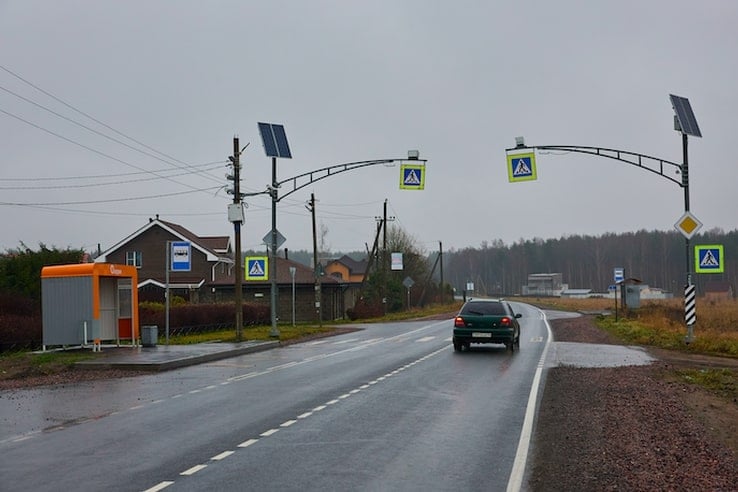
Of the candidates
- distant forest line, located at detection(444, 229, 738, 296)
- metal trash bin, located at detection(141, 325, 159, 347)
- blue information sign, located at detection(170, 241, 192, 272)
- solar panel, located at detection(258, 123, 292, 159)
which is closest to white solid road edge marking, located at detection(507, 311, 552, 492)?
metal trash bin, located at detection(141, 325, 159, 347)

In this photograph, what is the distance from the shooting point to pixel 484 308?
2483 centimetres

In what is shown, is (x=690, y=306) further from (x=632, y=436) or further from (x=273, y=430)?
(x=273, y=430)

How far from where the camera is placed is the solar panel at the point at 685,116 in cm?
→ 2616

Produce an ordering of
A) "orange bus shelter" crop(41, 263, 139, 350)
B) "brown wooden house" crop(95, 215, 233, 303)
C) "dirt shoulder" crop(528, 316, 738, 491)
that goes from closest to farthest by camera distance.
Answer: "dirt shoulder" crop(528, 316, 738, 491) → "orange bus shelter" crop(41, 263, 139, 350) → "brown wooden house" crop(95, 215, 233, 303)

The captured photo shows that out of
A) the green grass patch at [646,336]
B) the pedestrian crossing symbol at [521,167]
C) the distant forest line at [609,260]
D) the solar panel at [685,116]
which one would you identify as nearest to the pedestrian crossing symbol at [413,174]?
the pedestrian crossing symbol at [521,167]

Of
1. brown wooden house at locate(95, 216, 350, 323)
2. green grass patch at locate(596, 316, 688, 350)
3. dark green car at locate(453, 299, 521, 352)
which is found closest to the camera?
dark green car at locate(453, 299, 521, 352)

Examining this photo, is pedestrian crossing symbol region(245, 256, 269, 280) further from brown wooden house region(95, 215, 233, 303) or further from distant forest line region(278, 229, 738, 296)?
distant forest line region(278, 229, 738, 296)

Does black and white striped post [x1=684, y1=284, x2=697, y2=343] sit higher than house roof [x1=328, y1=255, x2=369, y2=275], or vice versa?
house roof [x1=328, y1=255, x2=369, y2=275]

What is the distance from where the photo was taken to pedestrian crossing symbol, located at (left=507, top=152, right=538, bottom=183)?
25625 mm

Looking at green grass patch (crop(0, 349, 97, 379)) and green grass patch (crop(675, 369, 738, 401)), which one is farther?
green grass patch (crop(0, 349, 97, 379))

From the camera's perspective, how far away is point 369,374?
18.1 meters

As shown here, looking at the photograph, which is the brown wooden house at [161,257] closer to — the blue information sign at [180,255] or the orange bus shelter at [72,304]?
the blue information sign at [180,255]

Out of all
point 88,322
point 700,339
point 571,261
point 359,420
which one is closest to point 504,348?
point 700,339

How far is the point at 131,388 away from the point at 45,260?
19.3 metres
